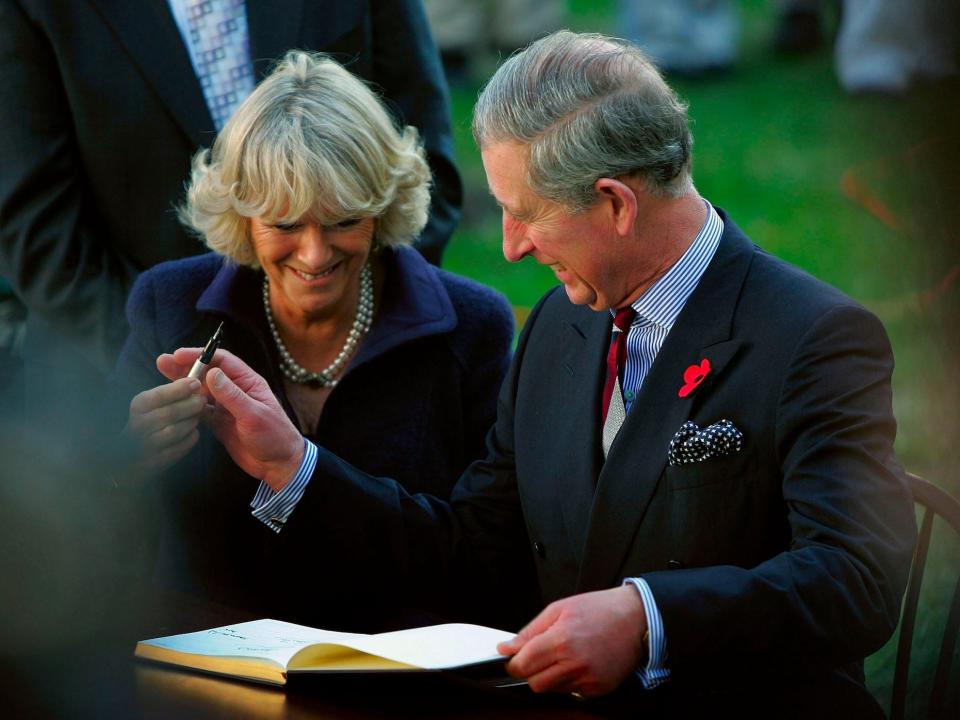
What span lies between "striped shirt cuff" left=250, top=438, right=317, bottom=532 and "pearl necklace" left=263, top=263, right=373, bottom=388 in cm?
51

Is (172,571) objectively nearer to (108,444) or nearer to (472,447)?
(108,444)

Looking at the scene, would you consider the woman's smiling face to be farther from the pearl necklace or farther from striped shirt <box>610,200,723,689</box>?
striped shirt <box>610,200,723,689</box>

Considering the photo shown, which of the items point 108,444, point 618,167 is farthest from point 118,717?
point 618,167

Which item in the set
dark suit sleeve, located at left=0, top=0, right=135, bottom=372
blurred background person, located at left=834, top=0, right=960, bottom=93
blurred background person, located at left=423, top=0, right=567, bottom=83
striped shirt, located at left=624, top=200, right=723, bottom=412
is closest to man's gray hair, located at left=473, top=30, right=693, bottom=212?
striped shirt, located at left=624, top=200, right=723, bottom=412

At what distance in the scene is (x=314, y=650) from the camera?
1690mm

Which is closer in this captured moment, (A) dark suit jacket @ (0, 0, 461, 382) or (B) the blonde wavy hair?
(B) the blonde wavy hair

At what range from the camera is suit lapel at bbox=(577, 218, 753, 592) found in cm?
200

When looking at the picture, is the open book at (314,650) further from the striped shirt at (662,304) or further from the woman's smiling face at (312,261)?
the woman's smiling face at (312,261)

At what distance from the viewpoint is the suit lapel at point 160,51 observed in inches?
118

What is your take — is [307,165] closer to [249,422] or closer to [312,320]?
[312,320]

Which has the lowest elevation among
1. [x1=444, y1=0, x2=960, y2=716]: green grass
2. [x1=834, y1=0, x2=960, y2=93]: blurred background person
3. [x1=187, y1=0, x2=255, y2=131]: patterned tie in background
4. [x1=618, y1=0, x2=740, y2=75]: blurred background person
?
[x1=444, y1=0, x2=960, y2=716]: green grass

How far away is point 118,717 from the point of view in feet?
5.36

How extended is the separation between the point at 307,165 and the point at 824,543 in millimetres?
1285

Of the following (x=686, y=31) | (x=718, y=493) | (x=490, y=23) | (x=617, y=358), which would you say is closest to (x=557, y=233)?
(x=617, y=358)
